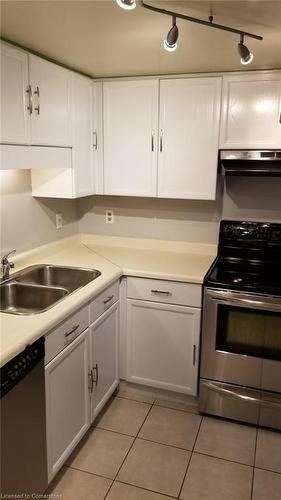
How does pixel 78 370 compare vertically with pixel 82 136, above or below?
below

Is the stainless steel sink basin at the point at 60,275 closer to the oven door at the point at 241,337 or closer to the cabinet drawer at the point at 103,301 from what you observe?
the cabinet drawer at the point at 103,301

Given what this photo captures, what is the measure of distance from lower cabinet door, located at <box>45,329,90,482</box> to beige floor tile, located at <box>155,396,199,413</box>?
619 mm

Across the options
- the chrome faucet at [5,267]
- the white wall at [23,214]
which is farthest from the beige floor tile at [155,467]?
the white wall at [23,214]

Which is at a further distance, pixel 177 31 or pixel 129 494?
pixel 129 494

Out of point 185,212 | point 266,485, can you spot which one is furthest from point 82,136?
point 266,485

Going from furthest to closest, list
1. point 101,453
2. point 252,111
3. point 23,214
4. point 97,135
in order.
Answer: point 97,135
point 23,214
point 252,111
point 101,453

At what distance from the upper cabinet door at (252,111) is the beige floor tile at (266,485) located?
1.82 metres

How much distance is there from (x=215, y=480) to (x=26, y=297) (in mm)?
1383

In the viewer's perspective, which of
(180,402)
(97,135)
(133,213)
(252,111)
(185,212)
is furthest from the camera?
(133,213)

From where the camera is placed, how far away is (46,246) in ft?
8.81

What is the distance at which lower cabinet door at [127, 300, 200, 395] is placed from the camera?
2.38 m

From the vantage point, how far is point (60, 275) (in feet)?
8.02

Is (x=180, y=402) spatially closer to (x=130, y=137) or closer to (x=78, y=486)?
(x=78, y=486)

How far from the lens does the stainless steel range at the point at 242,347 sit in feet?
7.09
